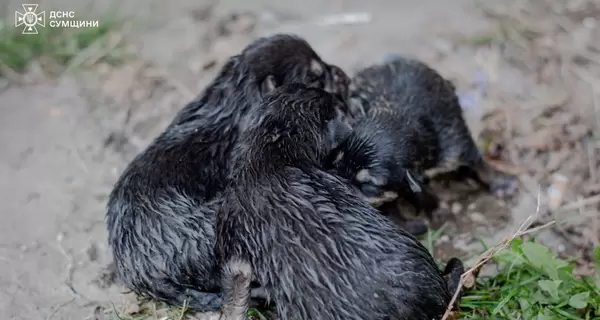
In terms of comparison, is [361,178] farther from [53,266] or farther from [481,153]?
[53,266]

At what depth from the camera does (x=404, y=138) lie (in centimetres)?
499

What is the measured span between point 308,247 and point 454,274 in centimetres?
119

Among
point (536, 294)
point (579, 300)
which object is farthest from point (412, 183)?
point (579, 300)

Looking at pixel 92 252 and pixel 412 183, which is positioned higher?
pixel 412 183

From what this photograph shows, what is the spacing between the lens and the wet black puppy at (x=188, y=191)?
176 inches

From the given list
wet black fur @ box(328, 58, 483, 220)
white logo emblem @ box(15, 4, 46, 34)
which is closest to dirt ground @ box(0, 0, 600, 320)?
white logo emblem @ box(15, 4, 46, 34)

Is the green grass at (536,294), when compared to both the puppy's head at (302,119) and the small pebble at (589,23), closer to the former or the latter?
the puppy's head at (302,119)

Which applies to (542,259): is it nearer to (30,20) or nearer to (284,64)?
(284,64)

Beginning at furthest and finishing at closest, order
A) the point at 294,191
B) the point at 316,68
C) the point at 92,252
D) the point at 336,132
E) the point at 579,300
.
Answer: the point at 316,68
the point at 92,252
the point at 336,132
the point at 579,300
the point at 294,191

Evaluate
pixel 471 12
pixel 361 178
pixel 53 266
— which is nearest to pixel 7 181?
pixel 53 266

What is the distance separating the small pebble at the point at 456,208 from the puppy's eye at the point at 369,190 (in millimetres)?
1000

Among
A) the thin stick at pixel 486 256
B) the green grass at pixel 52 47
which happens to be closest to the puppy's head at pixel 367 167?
the thin stick at pixel 486 256

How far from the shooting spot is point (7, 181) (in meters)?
5.70

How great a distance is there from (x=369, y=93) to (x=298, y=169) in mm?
1537
